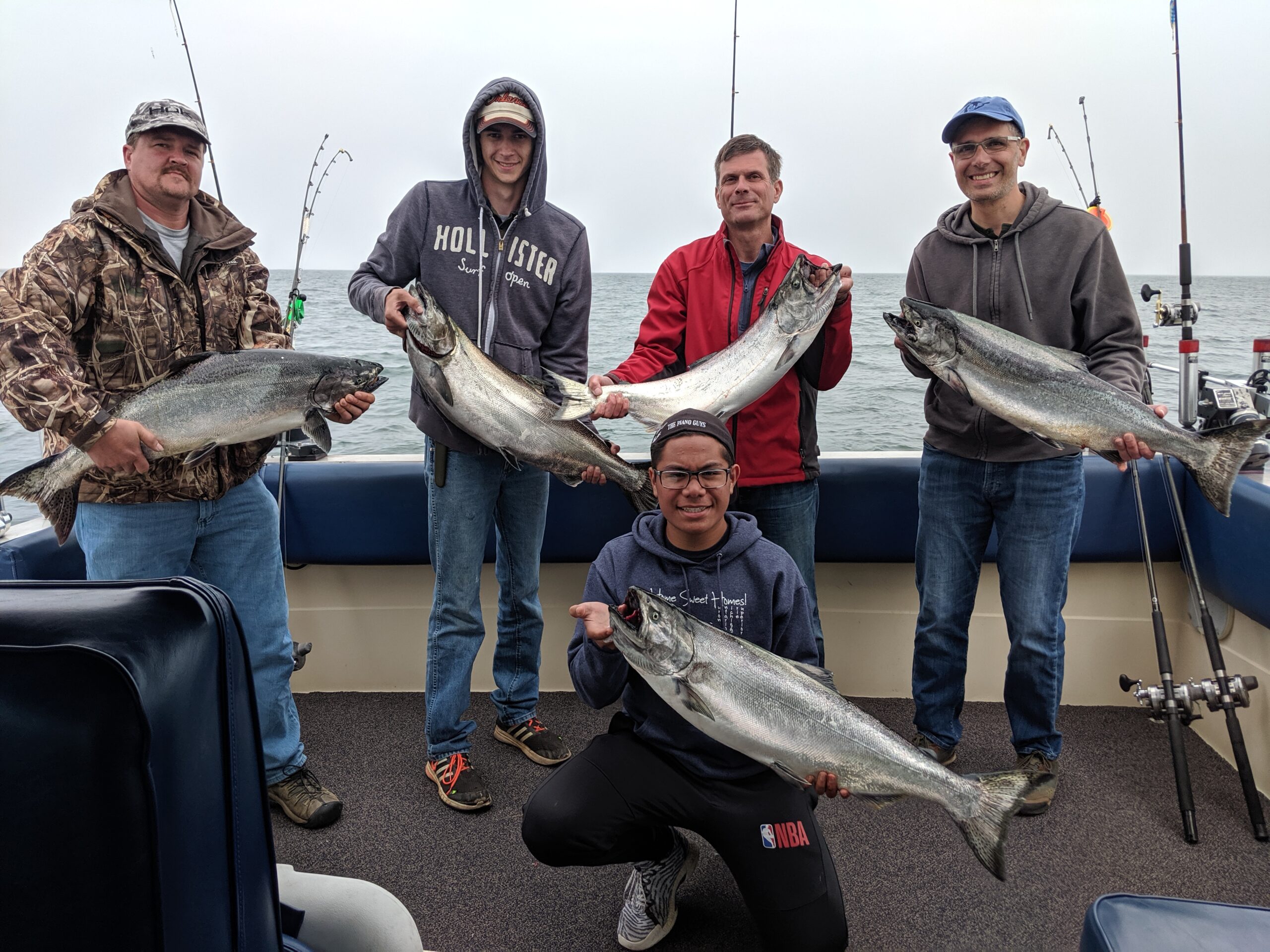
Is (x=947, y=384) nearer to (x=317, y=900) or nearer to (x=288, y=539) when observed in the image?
(x=317, y=900)

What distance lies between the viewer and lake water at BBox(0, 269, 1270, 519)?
10.8 metres

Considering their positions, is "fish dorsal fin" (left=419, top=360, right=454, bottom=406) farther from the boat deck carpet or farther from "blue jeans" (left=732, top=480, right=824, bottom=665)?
the boat deck carpet

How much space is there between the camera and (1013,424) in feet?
8.22

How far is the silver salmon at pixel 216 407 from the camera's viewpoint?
2.13 meters

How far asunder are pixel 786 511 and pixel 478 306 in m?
1.12

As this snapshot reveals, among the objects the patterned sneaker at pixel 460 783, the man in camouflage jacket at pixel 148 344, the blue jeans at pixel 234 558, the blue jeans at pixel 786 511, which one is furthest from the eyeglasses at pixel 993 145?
the patterned sneaker at pixel 460 783

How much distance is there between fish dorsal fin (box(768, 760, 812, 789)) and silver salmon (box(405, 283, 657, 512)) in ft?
3.18

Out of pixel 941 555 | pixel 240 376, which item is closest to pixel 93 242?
pixel 240 376

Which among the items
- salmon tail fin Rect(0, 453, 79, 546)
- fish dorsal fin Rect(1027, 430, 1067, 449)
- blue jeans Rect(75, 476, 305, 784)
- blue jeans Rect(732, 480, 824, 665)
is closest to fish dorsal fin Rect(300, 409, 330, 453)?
blue jeans Rect(75, 476, 305, 784)

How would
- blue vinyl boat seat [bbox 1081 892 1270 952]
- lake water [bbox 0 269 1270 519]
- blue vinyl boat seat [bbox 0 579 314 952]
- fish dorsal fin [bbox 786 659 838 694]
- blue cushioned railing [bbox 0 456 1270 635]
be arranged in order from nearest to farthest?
blue vinyl boat seat [bbox 0 579 314 952], blue vinyl boat seat [bbox 1081 892 1270 952], fish dorsal fin [bbox 786 659 838 694], blue cushioned railing [bbox 0 456 1270 635], lake water [bbox 0 269 1270 519]

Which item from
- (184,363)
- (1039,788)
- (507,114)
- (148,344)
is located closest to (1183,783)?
(1039,788)

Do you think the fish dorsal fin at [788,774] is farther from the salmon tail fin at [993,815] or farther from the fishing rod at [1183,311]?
the fishing rod at [1183,311]

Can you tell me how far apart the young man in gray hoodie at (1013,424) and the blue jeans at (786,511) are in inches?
14.0

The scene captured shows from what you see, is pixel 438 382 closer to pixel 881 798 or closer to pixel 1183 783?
pixel 881 798
